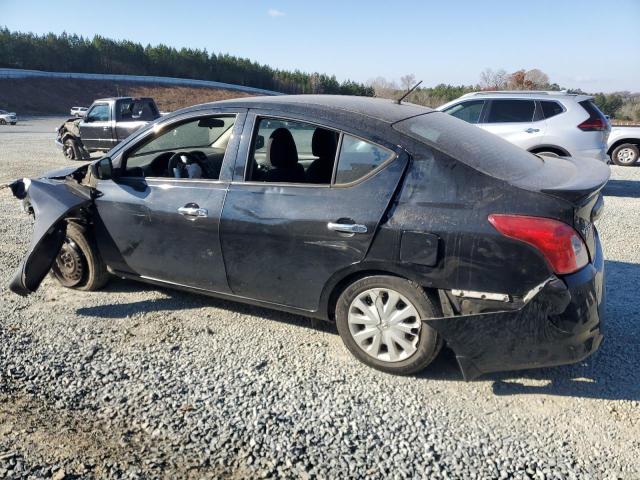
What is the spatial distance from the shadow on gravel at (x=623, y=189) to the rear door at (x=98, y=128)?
41.3 ft

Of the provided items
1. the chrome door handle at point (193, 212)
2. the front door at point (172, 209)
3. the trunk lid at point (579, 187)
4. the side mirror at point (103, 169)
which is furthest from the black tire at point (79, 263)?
the trunk lid at point (579, 187)

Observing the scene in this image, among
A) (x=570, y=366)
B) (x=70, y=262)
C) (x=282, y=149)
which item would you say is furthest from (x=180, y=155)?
(x=570, y=366)

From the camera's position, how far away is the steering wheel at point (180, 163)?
4.06 metres

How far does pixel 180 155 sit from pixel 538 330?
321cm

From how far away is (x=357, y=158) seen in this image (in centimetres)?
317

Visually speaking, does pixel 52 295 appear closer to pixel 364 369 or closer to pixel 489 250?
pixel 364 369

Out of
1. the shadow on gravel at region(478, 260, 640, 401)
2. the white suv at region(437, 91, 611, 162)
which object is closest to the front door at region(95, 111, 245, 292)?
the shadow on gravel at region(478, 260, 640, 401)

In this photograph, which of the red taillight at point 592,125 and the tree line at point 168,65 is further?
the tree line at point 168,65

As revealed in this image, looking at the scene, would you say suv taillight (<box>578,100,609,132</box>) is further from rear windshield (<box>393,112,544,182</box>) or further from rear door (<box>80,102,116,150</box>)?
rear door (<box>80,102,116,150</box>)

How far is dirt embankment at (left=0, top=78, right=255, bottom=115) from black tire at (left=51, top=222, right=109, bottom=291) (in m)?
51.7

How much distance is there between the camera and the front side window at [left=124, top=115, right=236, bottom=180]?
3.94 meters

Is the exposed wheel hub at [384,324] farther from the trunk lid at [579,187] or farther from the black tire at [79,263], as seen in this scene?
the black tire at [79,263]

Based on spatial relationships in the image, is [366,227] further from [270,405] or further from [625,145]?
[625,145]

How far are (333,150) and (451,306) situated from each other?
1280 millimetres
